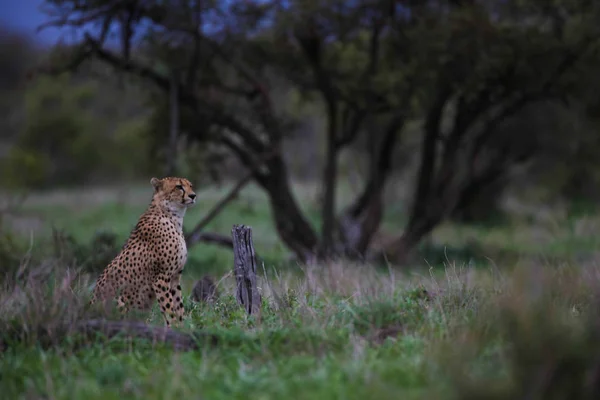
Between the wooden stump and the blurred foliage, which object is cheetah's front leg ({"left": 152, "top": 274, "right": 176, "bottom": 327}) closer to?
the wooden stump

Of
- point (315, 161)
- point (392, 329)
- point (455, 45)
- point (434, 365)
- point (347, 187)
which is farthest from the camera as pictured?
point (315, 161)

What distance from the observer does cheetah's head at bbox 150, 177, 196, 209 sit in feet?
25.7

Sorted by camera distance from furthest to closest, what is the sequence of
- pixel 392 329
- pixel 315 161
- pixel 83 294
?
pixel 315 161 → pixel 83 294 → pixel 392 329

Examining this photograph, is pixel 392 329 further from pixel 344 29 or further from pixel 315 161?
pixel 315 161

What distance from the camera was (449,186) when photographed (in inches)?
708

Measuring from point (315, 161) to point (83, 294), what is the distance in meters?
44.3

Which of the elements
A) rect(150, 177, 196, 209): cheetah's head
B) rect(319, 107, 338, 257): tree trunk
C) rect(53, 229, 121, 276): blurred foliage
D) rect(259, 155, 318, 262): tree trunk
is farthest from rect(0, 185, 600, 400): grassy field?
rect(259, 155, 318, 262): tree trunk

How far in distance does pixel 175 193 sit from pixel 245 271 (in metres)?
0.98

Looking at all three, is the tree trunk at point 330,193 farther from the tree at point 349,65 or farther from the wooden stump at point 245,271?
→ the wooden stump at point 245,271

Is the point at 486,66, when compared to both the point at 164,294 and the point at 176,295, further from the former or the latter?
the point at 164,294

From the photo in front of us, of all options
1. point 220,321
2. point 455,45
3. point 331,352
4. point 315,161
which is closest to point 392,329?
point 331,352

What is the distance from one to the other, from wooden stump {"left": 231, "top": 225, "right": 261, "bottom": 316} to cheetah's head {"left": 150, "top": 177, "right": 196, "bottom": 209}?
1.74 ft

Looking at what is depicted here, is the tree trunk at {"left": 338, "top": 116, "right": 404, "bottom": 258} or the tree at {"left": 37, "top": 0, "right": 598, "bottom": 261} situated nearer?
the tree at {"left": 37, "top": 0, "right": 598, "bottom": 261}

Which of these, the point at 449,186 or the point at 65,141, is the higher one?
the point at 65,141
